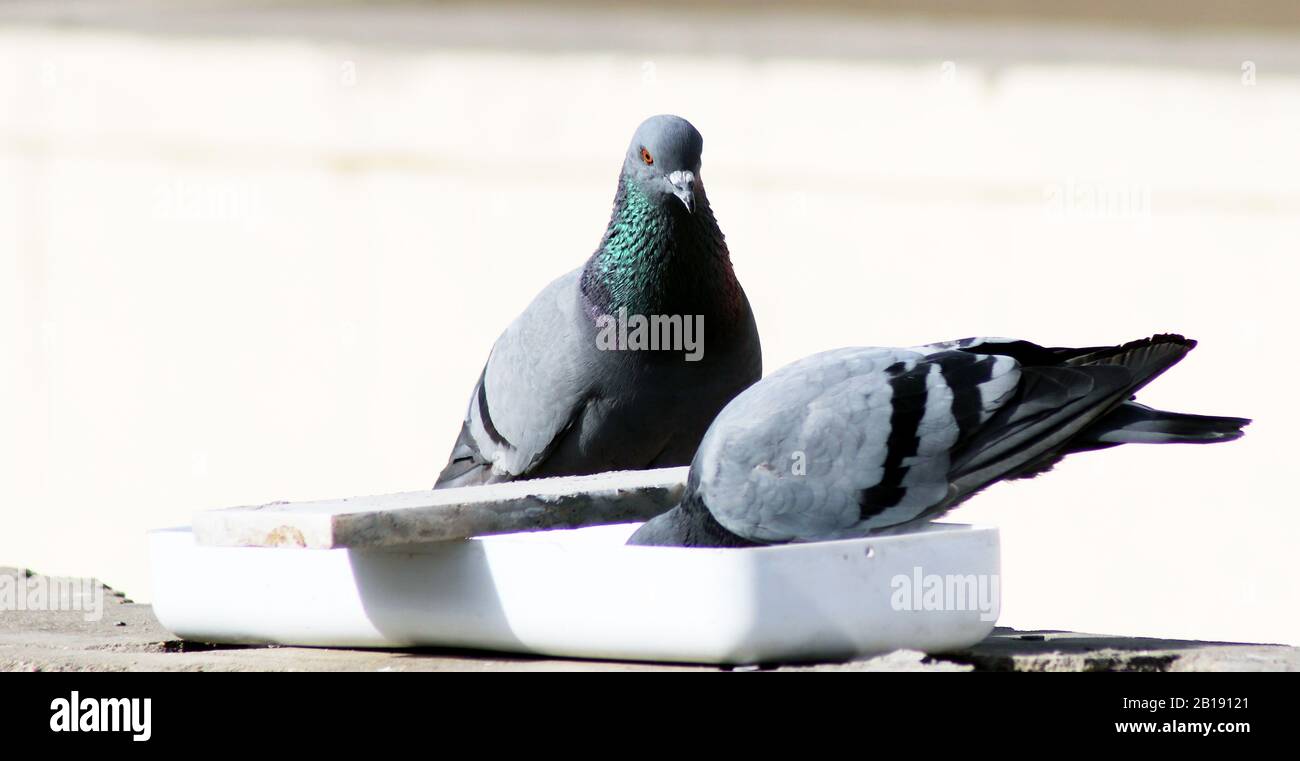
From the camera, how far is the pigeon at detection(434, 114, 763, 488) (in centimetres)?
499

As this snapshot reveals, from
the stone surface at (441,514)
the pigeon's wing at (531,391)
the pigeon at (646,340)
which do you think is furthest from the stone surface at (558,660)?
the pigeon's wing at (531,391)

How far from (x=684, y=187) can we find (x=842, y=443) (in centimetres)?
158

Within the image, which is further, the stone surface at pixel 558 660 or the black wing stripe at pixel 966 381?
the black wing stripe at pixel 966 381

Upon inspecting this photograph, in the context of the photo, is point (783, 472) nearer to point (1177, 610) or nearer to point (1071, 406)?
point (1071, 406)

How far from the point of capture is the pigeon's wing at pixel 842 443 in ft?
11.3

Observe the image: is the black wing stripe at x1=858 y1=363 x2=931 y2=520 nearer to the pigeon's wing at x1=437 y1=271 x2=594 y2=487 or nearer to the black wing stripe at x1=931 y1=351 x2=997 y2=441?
the black wing stripe at x1=931 y1=351 x2=997 y2=441

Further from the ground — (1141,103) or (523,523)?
(1141,103)

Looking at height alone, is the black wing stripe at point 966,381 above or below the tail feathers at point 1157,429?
above

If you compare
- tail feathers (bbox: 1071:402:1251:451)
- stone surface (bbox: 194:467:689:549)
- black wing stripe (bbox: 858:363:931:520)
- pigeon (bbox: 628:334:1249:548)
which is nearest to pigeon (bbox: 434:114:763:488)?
stone surface (bbox: 194:467:689:549)

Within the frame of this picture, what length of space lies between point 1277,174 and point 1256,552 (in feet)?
6.21

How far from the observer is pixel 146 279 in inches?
367

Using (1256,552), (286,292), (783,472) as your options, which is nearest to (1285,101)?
(1256,552)

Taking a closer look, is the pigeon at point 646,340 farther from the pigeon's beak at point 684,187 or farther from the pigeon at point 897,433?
the pigeon at point 897,433

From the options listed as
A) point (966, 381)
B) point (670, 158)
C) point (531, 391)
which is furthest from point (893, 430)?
point (531, 391)
